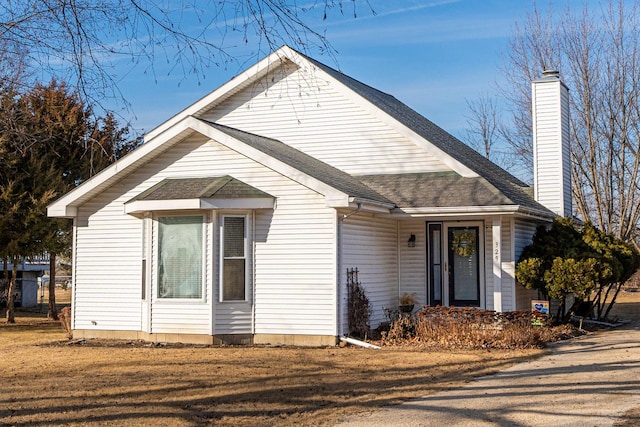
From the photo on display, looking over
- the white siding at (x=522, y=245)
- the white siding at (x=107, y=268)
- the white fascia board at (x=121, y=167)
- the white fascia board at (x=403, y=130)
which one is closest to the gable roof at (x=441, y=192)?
the white fascia board at (x=403, y=130)

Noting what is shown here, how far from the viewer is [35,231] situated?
20.7 m

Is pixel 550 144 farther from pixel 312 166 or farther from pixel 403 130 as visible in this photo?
pixel 312 166

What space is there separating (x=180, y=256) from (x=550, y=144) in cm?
953

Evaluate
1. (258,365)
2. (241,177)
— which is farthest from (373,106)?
(258,365)

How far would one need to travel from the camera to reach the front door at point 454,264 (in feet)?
54.4

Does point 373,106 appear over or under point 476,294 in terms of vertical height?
over

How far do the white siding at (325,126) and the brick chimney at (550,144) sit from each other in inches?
125

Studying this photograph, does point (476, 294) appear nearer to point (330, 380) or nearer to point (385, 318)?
point (385, 318)

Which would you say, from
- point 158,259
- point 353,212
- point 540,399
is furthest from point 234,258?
point 540,399

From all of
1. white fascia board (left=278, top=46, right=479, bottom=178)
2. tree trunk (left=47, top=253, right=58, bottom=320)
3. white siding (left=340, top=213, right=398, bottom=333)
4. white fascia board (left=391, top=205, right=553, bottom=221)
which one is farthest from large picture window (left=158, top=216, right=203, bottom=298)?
tree trunk (left=47, top=253, right=58, bottom=320)

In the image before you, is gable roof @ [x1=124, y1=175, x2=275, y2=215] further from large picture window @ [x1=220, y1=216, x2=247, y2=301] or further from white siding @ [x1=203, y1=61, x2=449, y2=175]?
white siding @ [x1=203, y1=61, x2=449, y2=175]

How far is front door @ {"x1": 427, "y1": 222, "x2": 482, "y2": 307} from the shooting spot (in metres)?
16.6

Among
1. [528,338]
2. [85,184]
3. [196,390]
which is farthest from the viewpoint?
[85,184]

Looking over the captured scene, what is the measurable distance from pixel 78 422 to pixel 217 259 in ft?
21.8
